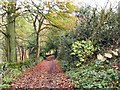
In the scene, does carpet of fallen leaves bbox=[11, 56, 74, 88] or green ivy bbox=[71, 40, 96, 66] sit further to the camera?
green ivy bbox=[71, 40, 96, 66]

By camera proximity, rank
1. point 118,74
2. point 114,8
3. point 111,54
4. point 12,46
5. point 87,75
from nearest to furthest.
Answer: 1. point 118,74
2. point 87,75
3. point 111,54
4. point 114,8
5. point 12,46

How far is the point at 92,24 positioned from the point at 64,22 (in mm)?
5244

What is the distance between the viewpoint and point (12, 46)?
671 inches

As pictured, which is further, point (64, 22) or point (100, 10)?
point (64, 22)

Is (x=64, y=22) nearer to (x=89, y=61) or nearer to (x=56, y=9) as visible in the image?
(x=56, y=9)

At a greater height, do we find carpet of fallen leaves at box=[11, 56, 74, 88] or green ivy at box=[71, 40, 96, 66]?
green ivy at box=[71, 40, 96, 66]

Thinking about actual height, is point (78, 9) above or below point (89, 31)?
above

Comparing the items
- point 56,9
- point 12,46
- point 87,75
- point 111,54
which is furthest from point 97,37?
point 12,46

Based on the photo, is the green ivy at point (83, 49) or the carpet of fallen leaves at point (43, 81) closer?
the carpet of fallen leaves at point (43, 81)

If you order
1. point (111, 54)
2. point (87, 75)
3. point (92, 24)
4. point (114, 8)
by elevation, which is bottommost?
point (87, 75)

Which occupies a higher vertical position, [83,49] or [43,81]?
[83,49]

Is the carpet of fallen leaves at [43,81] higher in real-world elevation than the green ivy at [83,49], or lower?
lower

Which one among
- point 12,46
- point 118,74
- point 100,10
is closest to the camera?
point 118,74

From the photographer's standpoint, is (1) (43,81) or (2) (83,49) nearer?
(1) (43,81)
